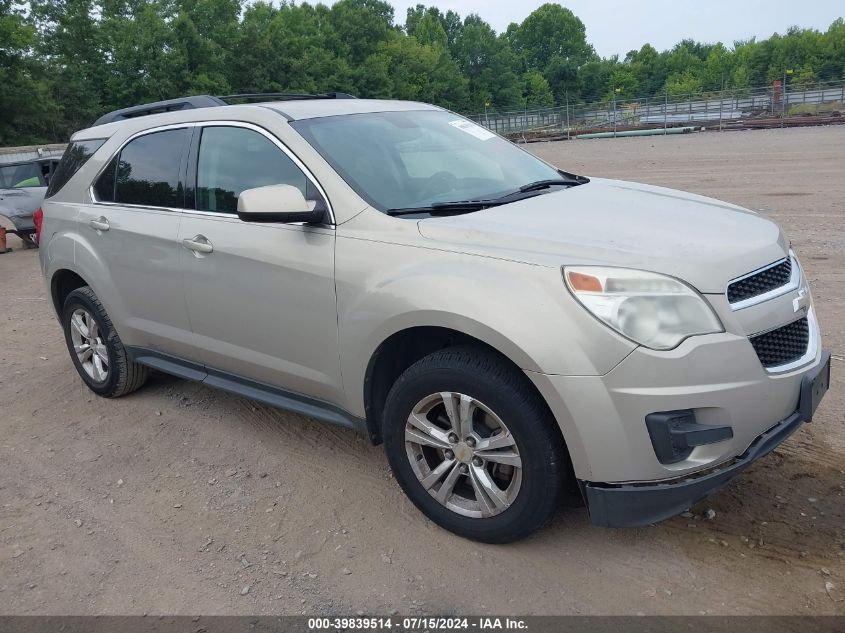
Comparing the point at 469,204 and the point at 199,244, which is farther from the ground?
the point at 469,204

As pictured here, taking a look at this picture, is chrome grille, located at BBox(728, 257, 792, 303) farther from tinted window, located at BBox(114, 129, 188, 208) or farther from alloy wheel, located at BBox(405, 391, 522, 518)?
tinted window, located at BBox(114, 129, 188, 208)

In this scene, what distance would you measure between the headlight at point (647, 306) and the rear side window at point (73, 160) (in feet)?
11.9

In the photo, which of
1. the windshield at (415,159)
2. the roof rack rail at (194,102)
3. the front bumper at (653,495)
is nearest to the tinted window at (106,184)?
the roof rack rail at (194,102)

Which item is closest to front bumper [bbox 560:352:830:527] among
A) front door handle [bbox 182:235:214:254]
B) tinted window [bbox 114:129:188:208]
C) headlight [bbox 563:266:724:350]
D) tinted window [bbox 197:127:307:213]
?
headlight [bbox 563:266:724:350]

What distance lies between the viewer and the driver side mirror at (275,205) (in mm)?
3348

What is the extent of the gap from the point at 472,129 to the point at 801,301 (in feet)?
6.96

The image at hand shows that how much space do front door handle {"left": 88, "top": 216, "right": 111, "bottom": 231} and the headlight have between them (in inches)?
125

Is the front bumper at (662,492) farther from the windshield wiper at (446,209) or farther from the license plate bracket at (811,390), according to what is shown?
the windshield wiper at (446,209)

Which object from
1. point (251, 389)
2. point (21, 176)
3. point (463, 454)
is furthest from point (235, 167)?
point (21, 176)

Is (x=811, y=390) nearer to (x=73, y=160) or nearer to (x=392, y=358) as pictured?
(x=392, y=358)

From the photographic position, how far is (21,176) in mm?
14047

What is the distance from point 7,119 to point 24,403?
4130cm

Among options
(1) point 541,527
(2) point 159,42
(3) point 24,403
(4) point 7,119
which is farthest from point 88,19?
(1) point 541,527

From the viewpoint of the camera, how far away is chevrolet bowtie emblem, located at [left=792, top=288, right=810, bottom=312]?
3.05m
